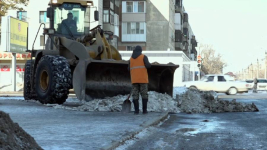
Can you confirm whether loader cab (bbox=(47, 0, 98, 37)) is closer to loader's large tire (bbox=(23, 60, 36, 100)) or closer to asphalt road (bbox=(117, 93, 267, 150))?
loader's large tire (bbox=(23, 60, 36, 100))

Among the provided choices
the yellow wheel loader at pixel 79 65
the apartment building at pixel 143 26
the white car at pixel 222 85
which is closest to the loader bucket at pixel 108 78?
the yellow wheel loader at pixel 79 65

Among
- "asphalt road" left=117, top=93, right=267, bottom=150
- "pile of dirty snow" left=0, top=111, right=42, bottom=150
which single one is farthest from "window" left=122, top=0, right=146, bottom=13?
"pile of dirty snow" left=0, top=111, right=42, bottom=150

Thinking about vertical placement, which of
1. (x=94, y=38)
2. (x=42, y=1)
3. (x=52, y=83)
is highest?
(x=42, y=1)

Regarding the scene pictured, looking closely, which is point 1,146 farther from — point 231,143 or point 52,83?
point 52,83

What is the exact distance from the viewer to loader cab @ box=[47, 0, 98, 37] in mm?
15312

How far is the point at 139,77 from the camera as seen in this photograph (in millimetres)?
11727

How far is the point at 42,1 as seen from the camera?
55.1 meters

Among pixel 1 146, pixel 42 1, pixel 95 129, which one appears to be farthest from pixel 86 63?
pixel 42 1

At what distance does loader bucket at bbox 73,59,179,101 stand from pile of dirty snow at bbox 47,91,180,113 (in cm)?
36

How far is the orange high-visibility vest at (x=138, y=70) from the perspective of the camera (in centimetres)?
1173

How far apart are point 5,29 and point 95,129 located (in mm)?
33599

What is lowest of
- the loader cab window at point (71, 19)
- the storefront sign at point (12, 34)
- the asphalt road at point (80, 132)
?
the asphalt road at point (80, 132)

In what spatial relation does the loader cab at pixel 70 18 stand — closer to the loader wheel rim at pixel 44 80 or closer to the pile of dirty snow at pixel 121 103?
the loader wheel rim at pixel 44 80

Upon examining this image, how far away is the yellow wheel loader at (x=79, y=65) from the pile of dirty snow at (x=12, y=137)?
7785 mm
